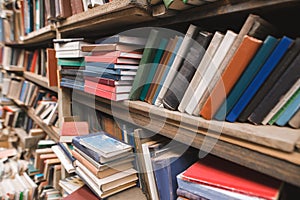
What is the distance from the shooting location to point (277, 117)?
470 mm

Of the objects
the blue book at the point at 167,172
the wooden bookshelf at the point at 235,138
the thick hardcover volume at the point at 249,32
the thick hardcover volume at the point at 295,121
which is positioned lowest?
the blue book at the point at 167,172

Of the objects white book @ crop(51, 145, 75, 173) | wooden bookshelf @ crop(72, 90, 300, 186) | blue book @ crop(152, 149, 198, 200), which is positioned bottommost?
white book @ crop(51, 145, 75, 173)

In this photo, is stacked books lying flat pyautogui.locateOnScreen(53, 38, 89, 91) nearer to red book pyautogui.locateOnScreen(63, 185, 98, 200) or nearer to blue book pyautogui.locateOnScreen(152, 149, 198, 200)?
red book pyautogui.locateOnScreen(63, 185, 98, 200)

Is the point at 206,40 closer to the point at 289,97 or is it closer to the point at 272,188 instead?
the point at 289,97

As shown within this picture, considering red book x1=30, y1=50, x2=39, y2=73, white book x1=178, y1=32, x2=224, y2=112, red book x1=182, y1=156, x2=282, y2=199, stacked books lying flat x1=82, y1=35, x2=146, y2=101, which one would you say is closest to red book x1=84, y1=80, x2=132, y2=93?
stacked books lying flat x1=82, y1=35, x2=146, y2=101

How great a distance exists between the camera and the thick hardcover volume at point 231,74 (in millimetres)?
458

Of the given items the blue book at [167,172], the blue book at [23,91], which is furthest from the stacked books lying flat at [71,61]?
the blue book at [23,91]

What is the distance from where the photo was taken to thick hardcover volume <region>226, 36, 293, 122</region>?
0.44m

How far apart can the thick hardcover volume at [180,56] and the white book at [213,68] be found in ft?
0.31

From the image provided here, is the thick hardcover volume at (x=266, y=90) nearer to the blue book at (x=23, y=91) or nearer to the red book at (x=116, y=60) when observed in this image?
the red book at (x=116, y=60)

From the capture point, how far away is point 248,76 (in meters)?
0.48

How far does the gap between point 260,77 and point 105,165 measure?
0.50 metres

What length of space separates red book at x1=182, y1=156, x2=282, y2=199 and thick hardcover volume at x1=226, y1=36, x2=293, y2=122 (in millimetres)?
120

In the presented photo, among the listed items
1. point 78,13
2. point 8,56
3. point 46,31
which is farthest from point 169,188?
point 8,56
